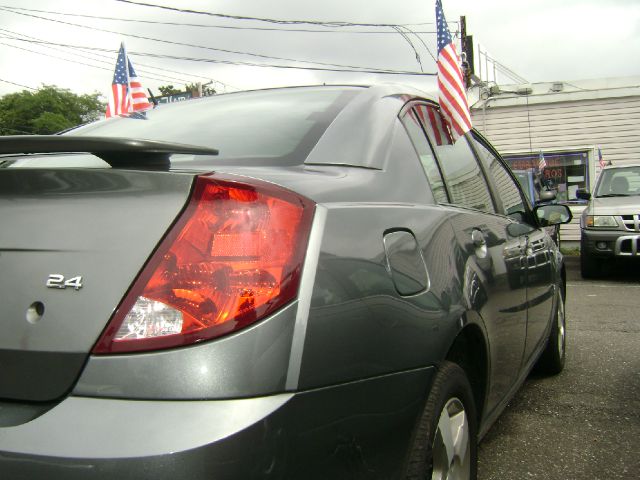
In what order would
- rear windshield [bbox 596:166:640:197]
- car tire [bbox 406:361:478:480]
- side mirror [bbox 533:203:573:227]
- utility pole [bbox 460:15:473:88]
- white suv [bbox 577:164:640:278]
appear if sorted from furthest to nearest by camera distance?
utility pole [bbox 460:15:473:88] < rear windshield [bbox 596:166:640:197] < white suv [bbox 577:164:640:278] < side mirror [bbox 533:203:573:227] < car tire [bbox 406:361:478:480]

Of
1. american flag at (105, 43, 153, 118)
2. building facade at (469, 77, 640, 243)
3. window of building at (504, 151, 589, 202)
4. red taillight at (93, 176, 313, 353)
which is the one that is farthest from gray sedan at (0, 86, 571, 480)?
window of building at (504, 151, 589, 202)

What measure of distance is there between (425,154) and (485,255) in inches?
17.2

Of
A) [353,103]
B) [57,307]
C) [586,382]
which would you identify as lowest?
[586,382]

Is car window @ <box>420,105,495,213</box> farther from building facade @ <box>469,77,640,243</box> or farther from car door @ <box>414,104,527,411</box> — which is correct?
building facade @ <box>469,77,640,243</box>

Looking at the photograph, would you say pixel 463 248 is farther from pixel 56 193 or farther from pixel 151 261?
pixel 56 193

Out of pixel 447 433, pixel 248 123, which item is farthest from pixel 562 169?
pixel 447 433

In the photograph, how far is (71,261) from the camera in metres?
1.37

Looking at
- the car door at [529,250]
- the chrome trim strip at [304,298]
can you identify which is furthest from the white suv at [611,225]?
the chrome trim strip at [304,298]

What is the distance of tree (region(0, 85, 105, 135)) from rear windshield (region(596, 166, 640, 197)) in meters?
48.1

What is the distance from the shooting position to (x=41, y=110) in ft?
190

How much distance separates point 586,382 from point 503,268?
1955 millimetres

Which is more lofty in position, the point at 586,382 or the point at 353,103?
the point at 353,103

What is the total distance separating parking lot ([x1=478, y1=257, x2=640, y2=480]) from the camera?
9.14 feet

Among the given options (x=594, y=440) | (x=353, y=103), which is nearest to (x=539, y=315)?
(x=594, y=440)
